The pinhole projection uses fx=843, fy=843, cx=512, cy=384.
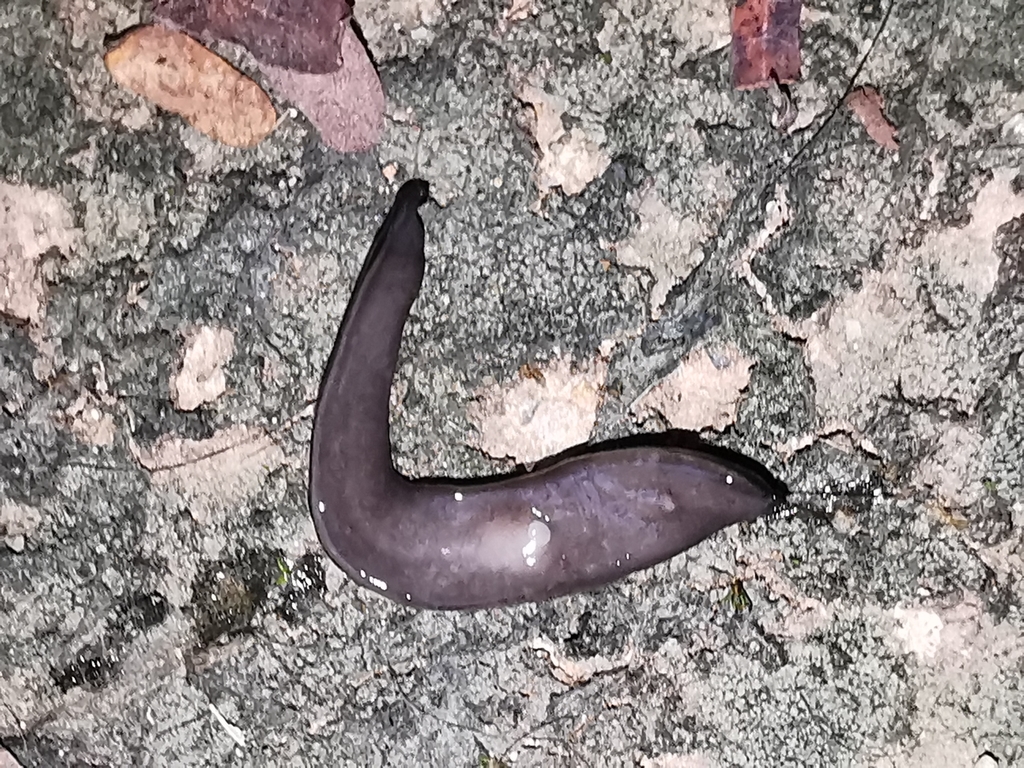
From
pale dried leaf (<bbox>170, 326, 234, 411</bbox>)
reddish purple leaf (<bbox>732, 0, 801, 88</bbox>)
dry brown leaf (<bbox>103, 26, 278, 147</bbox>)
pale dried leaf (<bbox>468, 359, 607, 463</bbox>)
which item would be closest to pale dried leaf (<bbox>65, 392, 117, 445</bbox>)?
pale dried leaf (<bbox>170, 326, 234, 411</bbox>)

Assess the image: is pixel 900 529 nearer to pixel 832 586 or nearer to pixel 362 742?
pixel 832 586

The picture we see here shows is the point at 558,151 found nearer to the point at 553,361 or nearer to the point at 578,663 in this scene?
the point at 553,361

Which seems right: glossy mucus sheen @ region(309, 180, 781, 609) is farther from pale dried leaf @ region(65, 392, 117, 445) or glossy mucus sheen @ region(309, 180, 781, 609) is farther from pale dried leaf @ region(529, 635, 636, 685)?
pale dried leaf @ region(65, 392, 117, 445)

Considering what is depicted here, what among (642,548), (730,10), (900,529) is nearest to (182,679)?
(642,548)

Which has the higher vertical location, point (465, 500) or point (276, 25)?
point (276, 25)

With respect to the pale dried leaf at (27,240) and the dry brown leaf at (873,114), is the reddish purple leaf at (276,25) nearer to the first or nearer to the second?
the pale dried leaf at (27,240)

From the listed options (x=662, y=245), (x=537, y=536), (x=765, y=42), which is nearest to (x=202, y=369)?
(x=537, y=536)
